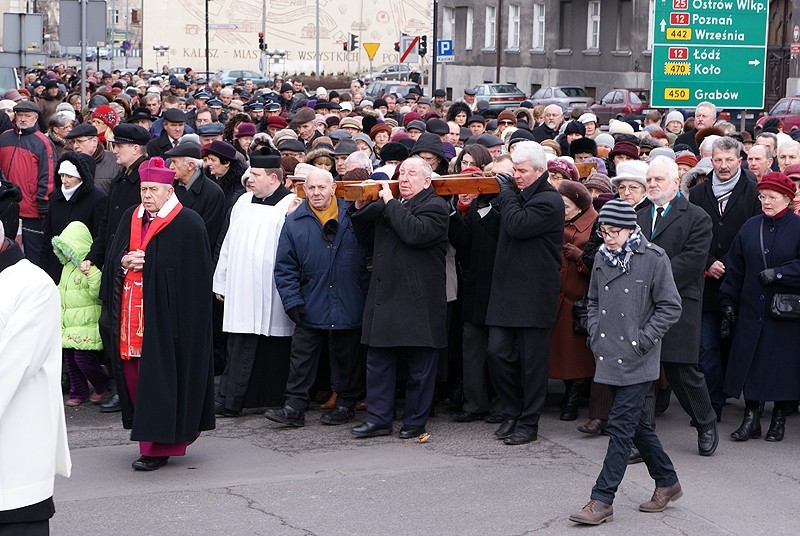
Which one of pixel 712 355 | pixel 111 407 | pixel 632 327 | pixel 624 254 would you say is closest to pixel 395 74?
pixel 111 407

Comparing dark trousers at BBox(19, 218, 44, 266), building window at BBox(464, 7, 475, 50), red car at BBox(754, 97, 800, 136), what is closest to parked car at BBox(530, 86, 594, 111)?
red car at BBox(754, 97, 800, 136)

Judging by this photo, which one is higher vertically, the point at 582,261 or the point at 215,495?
the point at 582,261

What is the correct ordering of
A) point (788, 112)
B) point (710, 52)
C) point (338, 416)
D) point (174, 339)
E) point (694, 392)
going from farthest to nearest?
point (788, 112) → point (710, 52) → point (338, 416) → point (694, 392) → point (174, 339)

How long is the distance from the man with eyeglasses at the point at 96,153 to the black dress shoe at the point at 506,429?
4.70m

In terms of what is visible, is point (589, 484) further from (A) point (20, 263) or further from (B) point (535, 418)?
(A) point (20, 263)

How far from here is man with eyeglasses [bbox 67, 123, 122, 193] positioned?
11.6 m

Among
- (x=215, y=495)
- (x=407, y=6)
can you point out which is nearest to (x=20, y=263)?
(x=215, y=495)

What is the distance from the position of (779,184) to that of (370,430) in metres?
3.28

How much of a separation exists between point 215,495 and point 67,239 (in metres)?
3.20

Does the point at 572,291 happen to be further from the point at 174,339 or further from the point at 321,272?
the point at 174,339

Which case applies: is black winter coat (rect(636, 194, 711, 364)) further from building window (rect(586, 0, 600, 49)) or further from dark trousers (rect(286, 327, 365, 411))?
building window (rect(586, 0, 600, 49))

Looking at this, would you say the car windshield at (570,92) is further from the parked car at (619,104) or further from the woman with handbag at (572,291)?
the woman with handbag at (572,291)

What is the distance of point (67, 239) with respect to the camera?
32.2 feet

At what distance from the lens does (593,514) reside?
6.84 meters
